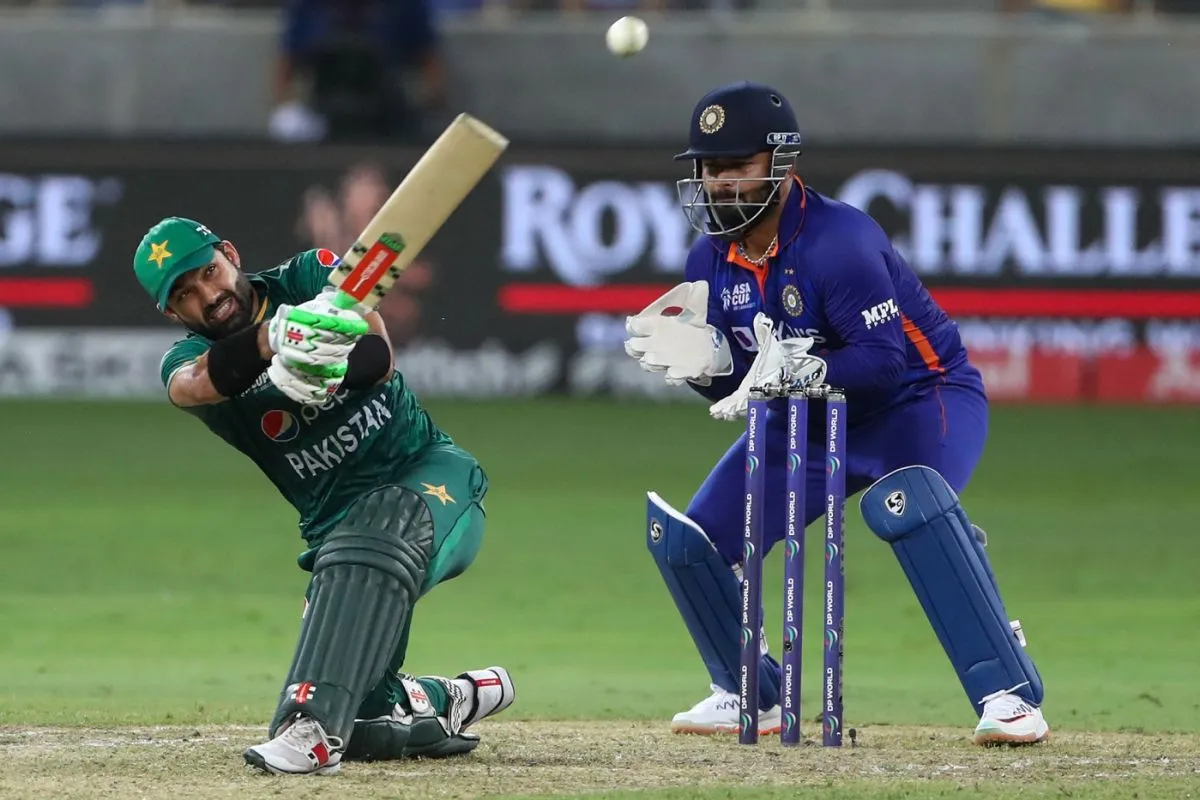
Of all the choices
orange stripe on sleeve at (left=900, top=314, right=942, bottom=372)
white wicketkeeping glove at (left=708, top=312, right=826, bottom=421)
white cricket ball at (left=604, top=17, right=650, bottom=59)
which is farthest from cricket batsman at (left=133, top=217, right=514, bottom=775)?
white cricket ball at (left=604, top=17, right=650, bottom=59)

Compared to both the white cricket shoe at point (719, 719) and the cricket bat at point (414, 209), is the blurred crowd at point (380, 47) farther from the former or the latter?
the cricket bat at point (414, 209)

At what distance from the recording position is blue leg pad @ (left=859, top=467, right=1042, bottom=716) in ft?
19.5

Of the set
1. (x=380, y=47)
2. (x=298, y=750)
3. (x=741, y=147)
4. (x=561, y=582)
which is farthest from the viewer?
(x=380, y=47)

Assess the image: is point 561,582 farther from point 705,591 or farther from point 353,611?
point 353,611

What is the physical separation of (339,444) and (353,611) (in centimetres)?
59

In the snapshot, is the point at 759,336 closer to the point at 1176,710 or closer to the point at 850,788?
the point at 850,788

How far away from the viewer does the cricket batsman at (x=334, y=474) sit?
532 centimetres

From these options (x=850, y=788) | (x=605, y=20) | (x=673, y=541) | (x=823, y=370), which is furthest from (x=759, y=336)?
(x=605, y=20)

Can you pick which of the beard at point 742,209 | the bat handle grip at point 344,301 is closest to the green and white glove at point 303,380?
the bat handle grip at point 344,301

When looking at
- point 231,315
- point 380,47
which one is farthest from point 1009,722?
point 380,47

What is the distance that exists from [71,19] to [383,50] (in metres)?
3.47

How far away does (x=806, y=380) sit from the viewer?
19.5 ft

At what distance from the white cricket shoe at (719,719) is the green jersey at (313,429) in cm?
122

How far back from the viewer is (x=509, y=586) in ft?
32.2
